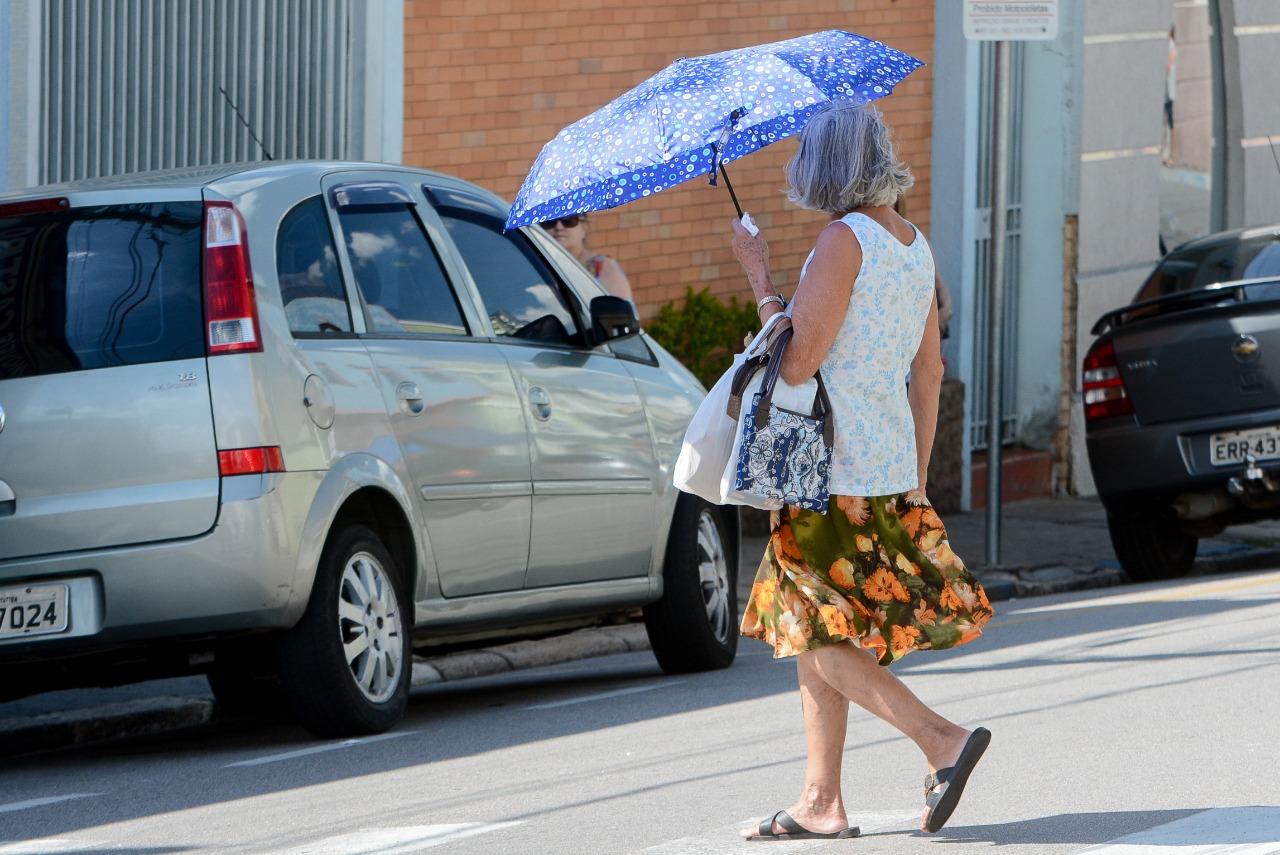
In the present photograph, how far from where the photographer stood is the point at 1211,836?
5.40 m

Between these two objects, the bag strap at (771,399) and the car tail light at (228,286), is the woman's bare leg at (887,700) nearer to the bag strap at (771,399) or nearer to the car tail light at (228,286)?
the bag strap at (771,399)

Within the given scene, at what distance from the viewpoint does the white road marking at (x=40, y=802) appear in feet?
21.2

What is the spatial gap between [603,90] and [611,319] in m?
5.80

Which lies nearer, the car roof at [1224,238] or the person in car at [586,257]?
the person in car at [586,257]

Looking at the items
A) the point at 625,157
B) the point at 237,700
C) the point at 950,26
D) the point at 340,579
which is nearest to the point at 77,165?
the point at 237,700

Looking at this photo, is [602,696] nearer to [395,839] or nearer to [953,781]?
[395,839]

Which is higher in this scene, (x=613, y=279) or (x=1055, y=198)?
(x=1055, y=198)

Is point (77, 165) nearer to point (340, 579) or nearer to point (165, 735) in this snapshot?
point (165, 735)

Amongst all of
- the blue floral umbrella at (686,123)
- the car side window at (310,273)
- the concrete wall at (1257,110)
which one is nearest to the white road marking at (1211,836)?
the blue floral umbrella at (686,123)

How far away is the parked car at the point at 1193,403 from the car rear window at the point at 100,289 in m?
6.52

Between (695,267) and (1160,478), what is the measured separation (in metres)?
3.53

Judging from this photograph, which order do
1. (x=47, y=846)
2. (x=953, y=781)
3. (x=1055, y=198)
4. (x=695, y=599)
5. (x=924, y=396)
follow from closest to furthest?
1. (x=953, y=781)
2. (x=924, y=396)
3. (x=47, y=846)
4. (x=695, y=599)
5. (x=1055, y=198)

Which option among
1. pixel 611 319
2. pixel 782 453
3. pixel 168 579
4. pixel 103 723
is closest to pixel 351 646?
pixel 168 579

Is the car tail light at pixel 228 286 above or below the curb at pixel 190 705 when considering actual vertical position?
above
